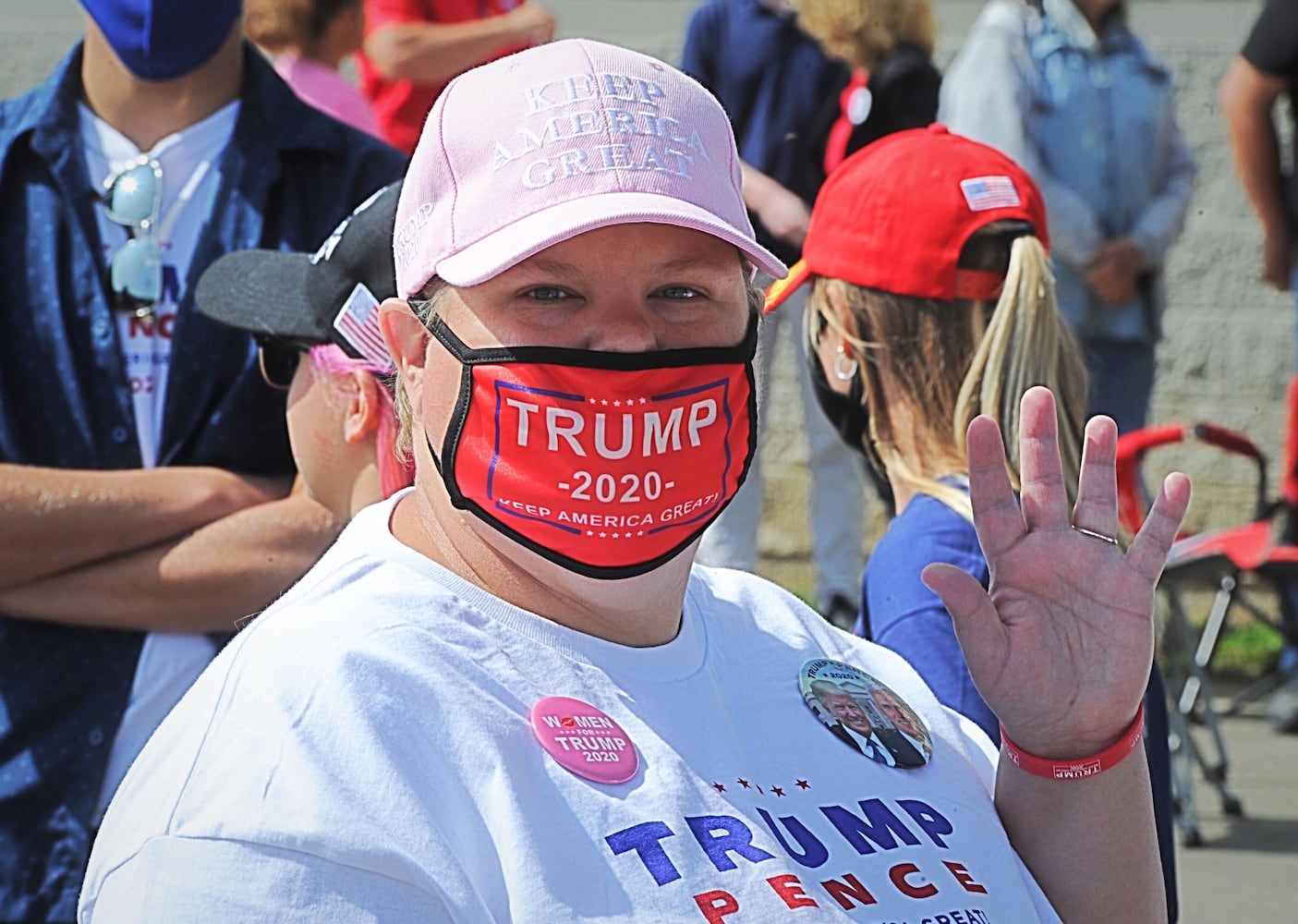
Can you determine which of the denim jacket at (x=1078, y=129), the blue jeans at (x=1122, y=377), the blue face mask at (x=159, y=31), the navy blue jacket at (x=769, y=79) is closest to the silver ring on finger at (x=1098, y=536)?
the blue face mask at (x=159, y=31)

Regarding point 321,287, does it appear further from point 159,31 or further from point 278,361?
point 159,31

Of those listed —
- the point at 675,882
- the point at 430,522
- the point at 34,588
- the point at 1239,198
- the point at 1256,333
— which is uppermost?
the point at 430,522

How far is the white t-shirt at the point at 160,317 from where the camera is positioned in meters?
2.63

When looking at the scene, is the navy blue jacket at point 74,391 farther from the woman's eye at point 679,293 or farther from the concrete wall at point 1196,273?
the concrete wall at point 1196,273

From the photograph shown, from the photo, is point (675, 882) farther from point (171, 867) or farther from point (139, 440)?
point (139, 440)

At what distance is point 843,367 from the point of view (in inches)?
111

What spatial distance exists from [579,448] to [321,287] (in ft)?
2.67

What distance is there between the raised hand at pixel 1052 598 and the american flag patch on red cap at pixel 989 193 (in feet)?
3.10

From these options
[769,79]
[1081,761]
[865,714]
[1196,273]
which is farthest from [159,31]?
[1196,273]

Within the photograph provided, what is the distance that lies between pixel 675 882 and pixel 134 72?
1.78 metres

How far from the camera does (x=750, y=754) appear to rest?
176cm

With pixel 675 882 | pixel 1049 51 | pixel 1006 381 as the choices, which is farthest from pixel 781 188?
pixel 675 882

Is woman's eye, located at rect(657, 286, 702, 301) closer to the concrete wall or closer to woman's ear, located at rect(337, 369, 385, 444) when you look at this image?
woman's ear, located at rect(337, 369, 385, 444)

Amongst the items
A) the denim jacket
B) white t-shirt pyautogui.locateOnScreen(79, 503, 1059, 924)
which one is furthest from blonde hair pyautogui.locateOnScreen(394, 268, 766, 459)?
the denim jacket
